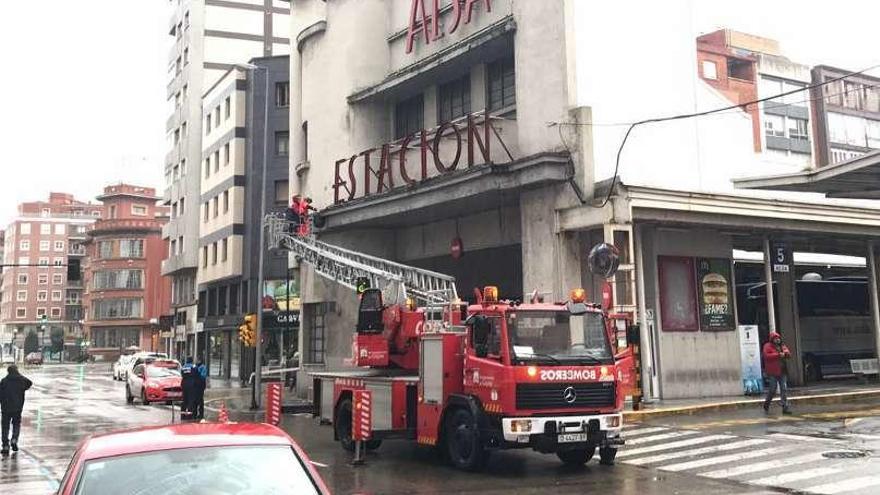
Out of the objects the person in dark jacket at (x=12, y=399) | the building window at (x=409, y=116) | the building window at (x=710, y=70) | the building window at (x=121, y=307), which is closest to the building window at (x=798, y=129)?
the building window at (x=710, y=70)

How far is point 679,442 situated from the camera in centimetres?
→ 1490

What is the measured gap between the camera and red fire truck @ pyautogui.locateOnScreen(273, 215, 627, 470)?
38.1 feet

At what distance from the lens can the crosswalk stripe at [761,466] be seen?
37.7 feet

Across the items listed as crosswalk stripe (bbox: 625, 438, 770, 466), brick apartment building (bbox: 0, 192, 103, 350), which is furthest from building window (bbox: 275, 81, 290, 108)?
brick apartment building (bbox: 0, 192, 103, 350)

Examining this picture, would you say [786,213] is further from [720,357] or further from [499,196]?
[499,196]

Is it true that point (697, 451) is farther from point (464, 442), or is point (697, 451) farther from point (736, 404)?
point (736, 404)

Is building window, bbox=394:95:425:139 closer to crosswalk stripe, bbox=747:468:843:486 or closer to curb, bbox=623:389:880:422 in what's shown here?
curb, bbox=623:389:880:422

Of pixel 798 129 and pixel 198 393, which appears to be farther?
pixel 798 129

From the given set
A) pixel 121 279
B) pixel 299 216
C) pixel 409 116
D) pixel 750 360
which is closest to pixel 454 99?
pixel 409 116

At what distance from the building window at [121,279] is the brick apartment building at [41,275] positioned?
5151cm

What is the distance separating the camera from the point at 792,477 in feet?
36.0

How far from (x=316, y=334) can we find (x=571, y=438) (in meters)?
20.6

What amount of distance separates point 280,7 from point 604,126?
164ft

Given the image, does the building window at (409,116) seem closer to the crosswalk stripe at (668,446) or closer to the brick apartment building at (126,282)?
the crosswalk stripe at (668,446)
